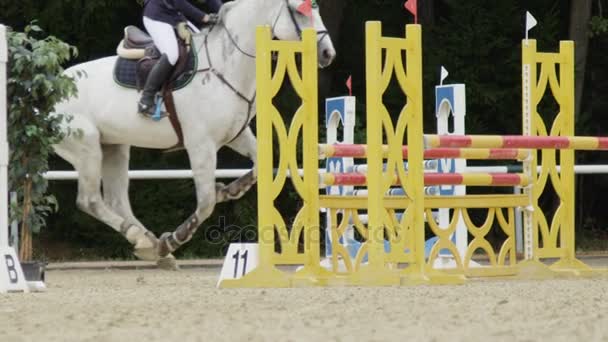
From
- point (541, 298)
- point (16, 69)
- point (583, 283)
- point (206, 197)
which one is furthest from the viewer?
point (206, 197)

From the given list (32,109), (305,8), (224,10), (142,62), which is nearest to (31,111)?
(32,109)

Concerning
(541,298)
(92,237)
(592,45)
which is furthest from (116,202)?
(592,45)

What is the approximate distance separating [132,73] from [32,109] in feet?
3.82

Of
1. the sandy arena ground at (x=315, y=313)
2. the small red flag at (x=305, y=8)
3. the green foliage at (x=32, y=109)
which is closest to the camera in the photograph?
the sandy arena ground at (x=315, y=313)

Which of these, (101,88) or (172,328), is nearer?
(172,328)

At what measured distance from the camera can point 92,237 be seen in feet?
44.0

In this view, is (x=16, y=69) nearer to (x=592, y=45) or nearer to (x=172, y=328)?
(x=172, y=328)

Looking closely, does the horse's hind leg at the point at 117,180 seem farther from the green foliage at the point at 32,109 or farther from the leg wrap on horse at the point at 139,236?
the green foliage at the point at 32,109

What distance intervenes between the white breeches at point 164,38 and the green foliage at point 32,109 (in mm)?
909

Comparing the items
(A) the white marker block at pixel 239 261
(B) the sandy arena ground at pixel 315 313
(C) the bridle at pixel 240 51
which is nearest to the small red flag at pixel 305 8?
(C) the bridle at pixel 240 51

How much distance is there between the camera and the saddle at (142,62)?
9.38m

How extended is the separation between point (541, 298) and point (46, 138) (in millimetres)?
3413

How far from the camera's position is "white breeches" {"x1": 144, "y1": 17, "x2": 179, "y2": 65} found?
9.30m

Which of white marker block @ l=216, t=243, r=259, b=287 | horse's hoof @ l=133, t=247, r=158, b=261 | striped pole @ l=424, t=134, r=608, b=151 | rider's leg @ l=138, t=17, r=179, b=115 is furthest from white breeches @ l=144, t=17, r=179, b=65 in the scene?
striped pole @ l=424, t=134, r=608, b=151
